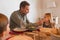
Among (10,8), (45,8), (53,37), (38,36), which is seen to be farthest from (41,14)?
(53,37)

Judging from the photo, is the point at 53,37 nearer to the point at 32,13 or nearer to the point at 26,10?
the point at 26,10

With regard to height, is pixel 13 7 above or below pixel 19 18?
above

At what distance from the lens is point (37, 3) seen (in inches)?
191

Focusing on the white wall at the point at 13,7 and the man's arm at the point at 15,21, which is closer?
the man's arm at the point at 15,21

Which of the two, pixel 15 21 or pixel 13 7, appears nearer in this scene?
pixel 15 21

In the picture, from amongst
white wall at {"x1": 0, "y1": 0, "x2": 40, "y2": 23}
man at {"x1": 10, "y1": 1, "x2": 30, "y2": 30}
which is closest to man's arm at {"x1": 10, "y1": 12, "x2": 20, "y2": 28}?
man at {"x1": 10, "y1": 1, "x2": 30, "y2": 30}

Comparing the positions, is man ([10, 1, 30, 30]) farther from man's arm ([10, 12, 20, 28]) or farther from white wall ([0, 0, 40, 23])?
white wall ([0, 0, 40, 23])

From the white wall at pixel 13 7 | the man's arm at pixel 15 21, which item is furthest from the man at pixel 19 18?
the white wall at pixel 13 7

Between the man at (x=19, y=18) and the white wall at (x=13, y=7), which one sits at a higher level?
the white wall at (x=13, y=7)

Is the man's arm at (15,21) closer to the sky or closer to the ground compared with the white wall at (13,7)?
closer to the ground

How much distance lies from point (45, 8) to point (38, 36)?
3372 millimetres

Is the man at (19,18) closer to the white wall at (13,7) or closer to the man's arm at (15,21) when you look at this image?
the man's arm at (15,21)

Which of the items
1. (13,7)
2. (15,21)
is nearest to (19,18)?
(15,21)

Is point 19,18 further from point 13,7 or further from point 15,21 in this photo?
point 13,7
